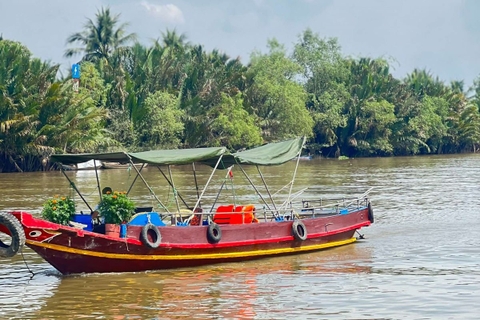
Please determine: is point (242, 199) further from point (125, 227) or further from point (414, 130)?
point (414, 130)

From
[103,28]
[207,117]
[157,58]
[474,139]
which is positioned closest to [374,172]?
[207,117]

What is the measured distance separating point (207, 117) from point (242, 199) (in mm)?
33669

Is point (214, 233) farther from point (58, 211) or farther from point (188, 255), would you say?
point (58, 211)

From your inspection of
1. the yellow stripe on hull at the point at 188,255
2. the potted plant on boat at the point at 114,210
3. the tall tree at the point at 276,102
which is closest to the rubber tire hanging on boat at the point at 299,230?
the yellow stripe on hull at the point at 188,255

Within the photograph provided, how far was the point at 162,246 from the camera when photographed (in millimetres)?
15914

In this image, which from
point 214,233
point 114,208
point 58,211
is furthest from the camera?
point 214,233

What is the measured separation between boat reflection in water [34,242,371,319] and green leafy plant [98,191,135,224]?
3.44 ft

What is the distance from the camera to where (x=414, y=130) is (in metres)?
85.4

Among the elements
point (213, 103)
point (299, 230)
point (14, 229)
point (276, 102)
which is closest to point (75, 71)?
point (213, 103)

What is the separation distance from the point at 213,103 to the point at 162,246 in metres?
51.1

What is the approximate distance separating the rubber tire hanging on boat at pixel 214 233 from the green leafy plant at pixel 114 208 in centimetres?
172

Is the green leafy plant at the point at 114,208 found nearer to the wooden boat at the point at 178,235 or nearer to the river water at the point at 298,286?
the wooden boat at the point at 178,235

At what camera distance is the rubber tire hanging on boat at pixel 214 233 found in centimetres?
1653

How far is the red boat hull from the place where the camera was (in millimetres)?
14969
